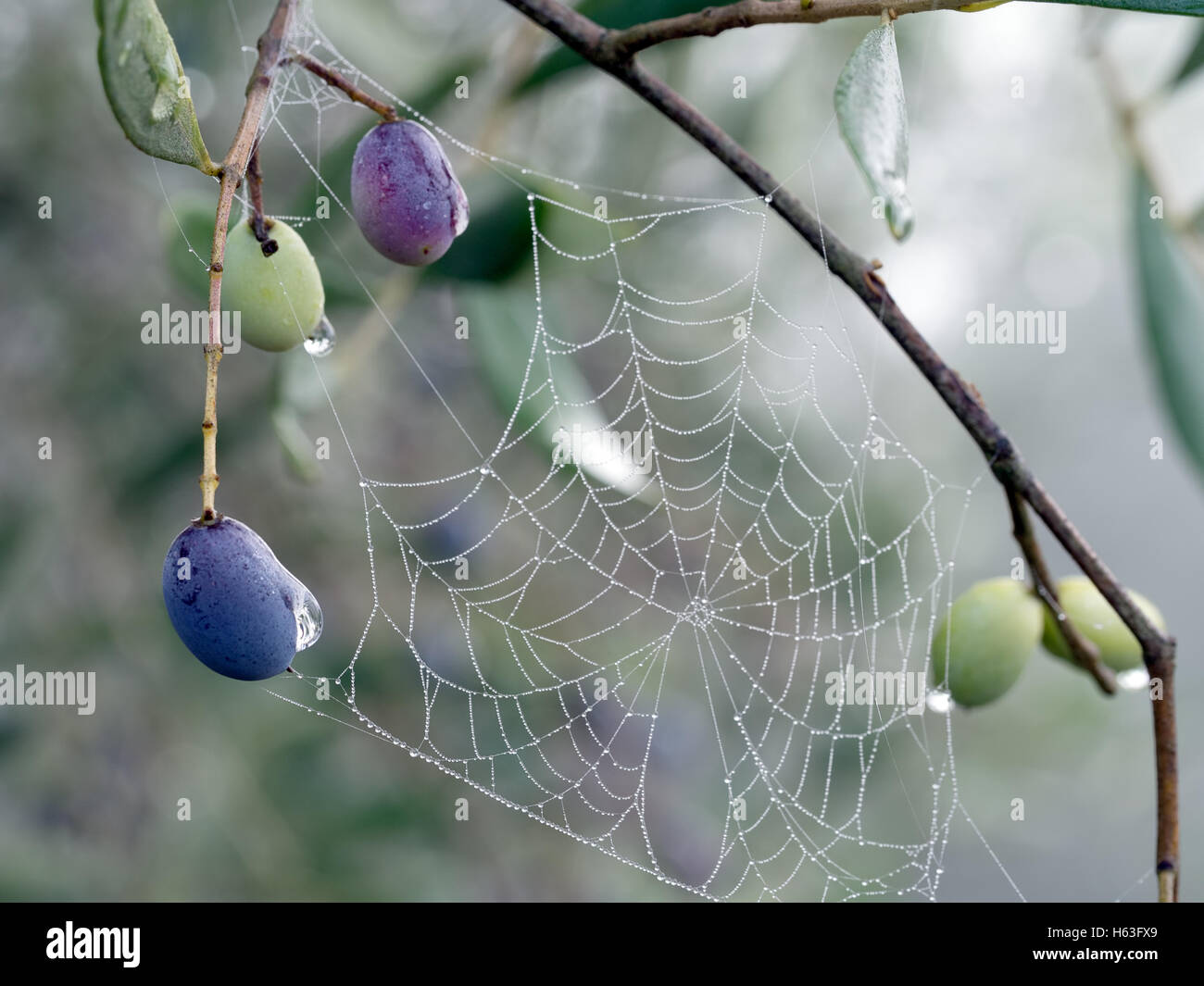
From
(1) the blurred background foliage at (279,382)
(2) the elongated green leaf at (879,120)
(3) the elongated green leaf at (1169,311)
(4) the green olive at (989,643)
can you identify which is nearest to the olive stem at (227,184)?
(2) the elongated green leaf at (879,120)

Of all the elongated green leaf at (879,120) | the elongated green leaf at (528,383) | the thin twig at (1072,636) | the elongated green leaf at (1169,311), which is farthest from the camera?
the elongated green leaf at (1169,311)

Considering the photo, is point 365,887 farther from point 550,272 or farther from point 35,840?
point 550,272

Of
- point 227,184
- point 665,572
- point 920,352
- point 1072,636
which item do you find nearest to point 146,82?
point 227,184

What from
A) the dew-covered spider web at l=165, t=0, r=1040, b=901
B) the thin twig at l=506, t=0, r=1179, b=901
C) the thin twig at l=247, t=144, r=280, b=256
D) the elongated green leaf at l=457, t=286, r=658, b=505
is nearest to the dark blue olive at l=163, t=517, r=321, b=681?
the thin twig at l=247, t=144, r=280, b=256

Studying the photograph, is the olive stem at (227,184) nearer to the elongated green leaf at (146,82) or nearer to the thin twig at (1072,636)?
the elongated green leaf at (146,82)

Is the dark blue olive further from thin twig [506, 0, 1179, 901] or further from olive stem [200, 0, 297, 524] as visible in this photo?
thin twig [506, 0, 1179, 901]

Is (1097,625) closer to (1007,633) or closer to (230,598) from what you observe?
(1007,633)
